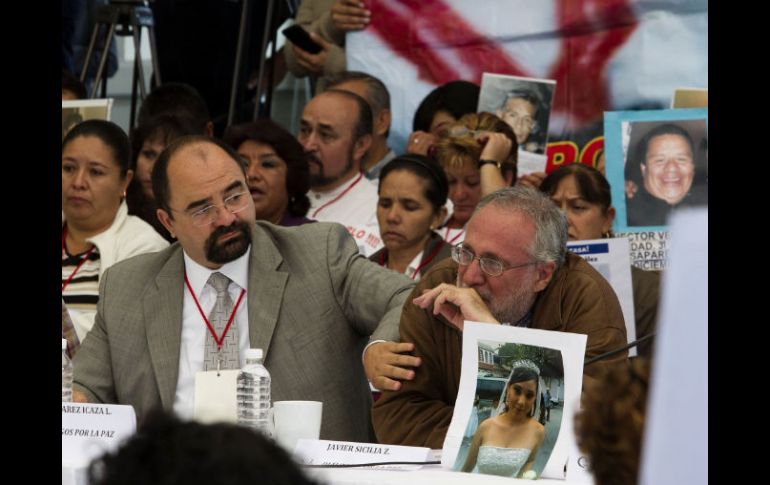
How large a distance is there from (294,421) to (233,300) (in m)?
0.92

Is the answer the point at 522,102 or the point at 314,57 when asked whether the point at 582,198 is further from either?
→ the point at 314,57

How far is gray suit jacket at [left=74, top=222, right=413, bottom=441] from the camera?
3494mm

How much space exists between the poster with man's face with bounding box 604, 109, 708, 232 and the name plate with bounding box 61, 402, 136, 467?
2.52m

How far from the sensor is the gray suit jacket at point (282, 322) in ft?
11.5

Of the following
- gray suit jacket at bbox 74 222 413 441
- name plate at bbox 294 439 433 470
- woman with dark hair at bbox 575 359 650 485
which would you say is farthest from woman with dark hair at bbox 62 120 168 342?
woman with dark hair at bbox 575 359 650 485

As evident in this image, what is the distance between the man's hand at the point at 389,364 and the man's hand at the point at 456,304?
0.12 m

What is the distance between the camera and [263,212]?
4.91m

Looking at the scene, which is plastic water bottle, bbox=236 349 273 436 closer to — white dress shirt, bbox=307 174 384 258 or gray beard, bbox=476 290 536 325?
gray beard, bbox=476 290 536 325

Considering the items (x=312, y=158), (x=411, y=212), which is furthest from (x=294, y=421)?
(x=312, y=158)

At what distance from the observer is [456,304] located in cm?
304

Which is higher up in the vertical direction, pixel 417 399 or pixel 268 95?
pixel 268 95

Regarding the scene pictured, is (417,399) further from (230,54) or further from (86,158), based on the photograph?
(230,54)

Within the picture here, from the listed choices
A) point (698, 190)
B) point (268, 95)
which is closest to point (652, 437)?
→ point (698, 190)
